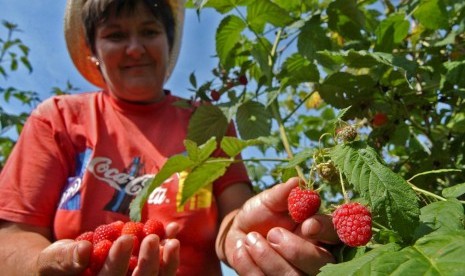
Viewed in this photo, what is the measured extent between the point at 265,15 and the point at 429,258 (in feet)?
3.05

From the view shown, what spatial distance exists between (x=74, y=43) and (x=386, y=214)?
67.6 inches

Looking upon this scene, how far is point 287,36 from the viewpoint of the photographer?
4.77 feet

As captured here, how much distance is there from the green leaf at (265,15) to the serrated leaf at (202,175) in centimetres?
49

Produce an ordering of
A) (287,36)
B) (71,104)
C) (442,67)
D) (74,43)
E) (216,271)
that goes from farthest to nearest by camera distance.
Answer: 1. (74,43)
2. (71,104)
3. (216,271)
4. (287,36)
5. (442,67)

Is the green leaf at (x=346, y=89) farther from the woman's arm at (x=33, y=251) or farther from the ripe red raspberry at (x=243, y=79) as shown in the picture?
the woman's arm at (x=33, y=251)

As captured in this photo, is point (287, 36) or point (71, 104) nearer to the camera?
point (287, 36)

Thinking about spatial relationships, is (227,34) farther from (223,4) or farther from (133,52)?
(133,52)

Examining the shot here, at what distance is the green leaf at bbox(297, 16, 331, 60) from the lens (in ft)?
4.39

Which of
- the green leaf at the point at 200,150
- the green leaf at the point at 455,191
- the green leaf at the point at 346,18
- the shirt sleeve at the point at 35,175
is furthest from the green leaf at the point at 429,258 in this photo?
the shirt sleeve at the point at 35,175

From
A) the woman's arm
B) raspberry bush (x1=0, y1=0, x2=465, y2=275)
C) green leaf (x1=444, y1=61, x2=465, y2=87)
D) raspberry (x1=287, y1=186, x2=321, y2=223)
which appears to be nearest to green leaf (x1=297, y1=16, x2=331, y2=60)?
raspberry bush (x1=0, y1=0, x2=465, y2=275)

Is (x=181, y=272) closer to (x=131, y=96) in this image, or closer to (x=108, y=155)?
(x=108, y=155)

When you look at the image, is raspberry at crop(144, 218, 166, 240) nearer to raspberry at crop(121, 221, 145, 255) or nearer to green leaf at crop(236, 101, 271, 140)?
raspberry at crop(121, 221, 145, 255)

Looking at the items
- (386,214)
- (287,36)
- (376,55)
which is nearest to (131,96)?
(287,36)

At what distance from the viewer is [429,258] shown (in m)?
0.62
